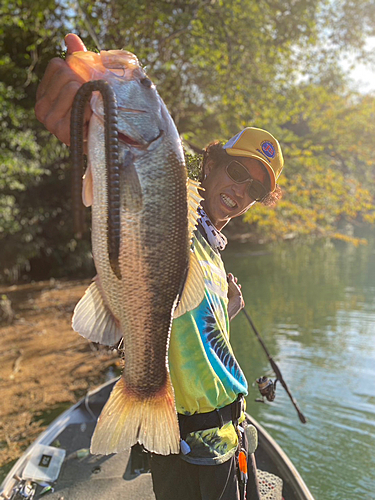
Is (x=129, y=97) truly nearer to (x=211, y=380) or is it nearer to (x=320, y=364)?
(x=211, y=380)

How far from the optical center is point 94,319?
146 centimetres

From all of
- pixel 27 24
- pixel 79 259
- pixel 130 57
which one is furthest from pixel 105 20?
pixel 79 259

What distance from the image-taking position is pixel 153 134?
4.37ft

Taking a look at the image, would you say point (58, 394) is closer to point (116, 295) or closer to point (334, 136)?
point (116, 295)

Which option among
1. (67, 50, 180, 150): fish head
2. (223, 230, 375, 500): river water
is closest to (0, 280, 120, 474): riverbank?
(223, 230, 375, 500): river water

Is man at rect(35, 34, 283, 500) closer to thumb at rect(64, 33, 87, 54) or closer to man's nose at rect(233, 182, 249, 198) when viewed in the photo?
man's nose at rect(233, 182, 249, 198)

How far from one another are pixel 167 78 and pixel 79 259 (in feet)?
39.8

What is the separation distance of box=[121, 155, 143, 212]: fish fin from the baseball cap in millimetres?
1177

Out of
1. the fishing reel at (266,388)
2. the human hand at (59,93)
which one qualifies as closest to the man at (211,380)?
the human hand at (59,93)

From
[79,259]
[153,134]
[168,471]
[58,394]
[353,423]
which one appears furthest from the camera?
[79,259]

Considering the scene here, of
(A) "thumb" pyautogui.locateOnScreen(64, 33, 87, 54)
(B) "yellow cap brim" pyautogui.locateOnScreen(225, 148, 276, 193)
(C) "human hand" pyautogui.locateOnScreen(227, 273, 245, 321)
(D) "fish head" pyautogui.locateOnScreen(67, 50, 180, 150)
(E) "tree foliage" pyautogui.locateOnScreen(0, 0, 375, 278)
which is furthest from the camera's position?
(E) "tree foliage" pyautogui.locateOnScreen(0, 0, 375, 278)

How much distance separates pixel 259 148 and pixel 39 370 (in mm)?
8499

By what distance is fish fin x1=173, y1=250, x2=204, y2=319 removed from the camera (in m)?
1.56

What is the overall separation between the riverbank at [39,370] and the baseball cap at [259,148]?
5.76 metres
